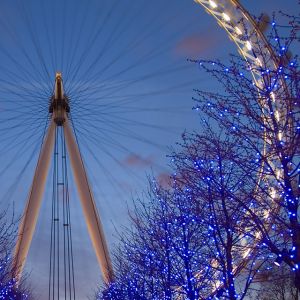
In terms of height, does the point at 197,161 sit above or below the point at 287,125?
above

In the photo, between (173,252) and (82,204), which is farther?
(82,204)

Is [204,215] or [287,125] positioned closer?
[287,125]

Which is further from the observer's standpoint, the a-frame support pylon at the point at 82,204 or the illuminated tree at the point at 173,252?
the a-frame support pylon at the point at 82,204

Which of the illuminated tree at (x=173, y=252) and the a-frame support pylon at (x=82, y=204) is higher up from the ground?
the a-frame support pylon at (x=82, y=204)

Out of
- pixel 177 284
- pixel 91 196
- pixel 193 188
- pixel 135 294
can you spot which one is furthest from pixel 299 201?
pixel 91 196

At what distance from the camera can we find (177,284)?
19172 mm

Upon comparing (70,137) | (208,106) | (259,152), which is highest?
(70,137)

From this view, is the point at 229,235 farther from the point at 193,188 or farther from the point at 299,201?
the point at 299,201

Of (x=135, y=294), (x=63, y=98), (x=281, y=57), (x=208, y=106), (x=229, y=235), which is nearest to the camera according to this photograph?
(x=281, y=57)

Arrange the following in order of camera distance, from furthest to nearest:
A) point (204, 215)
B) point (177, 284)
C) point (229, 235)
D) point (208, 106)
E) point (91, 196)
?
point (91, 196) → point (177, 284) → point (204, 215) → point (229, 235) → point (208, 106)

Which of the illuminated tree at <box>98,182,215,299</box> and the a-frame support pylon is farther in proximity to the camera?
the a-frame support pylon

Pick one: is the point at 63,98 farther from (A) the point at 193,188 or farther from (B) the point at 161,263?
(A) the point at 193,188

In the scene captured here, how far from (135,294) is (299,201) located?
12.9m

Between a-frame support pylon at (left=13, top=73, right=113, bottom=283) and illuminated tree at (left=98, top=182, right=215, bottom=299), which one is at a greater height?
a-frame support pylon at (left=13, top=73, right=113, bottom=283)
